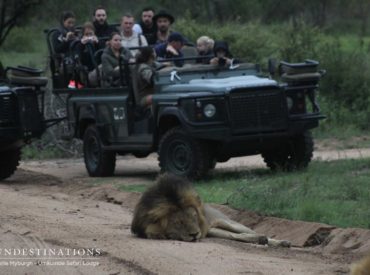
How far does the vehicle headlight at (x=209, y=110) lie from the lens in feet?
46.3

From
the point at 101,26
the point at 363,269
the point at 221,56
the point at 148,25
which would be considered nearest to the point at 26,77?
the point at 101,26

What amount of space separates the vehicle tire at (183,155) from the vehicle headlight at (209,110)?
386 mm

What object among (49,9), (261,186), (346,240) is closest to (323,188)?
(261,186)

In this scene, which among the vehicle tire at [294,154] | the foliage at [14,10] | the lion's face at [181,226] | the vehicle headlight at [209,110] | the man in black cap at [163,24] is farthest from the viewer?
the foliage at [14,10]

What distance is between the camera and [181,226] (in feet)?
31.9

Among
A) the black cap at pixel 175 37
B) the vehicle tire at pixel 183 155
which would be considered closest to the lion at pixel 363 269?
the vehicle tire at pixel 183 155

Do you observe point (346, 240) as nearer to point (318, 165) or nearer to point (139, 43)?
point (318, 165)

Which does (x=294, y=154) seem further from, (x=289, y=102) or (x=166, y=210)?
(x=166, y=210)

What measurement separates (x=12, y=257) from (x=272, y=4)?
32.2 meters

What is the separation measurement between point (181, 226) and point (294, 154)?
559 centimetres

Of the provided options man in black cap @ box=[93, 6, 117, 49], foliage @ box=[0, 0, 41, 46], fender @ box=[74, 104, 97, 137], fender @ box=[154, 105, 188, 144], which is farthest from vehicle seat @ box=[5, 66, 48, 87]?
foliage @ box=[0, 0, 41, 46]

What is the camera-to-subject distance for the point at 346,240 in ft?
33.1

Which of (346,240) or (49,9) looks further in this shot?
(49,9)

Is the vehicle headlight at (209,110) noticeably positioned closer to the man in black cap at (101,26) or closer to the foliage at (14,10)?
the man in black cap at (101,26)
